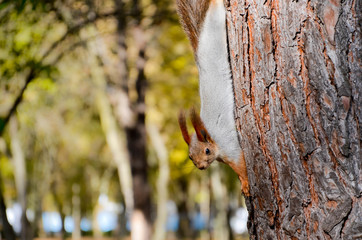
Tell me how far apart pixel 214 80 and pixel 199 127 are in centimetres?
28

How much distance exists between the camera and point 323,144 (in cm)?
167

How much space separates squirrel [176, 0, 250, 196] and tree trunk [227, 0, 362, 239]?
0.27 ft

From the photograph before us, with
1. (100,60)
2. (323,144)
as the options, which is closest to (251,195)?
(323,144)

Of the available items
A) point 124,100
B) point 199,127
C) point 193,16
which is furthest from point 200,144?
point 124,100

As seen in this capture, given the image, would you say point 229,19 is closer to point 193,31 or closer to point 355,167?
point 193,31

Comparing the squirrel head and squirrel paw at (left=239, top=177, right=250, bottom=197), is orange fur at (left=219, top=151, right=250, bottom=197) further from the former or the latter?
the squirrel head

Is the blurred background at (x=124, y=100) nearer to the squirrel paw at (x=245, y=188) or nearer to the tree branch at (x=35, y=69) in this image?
the tree branch at (x=35, y=69)

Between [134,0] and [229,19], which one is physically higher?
[134,0]

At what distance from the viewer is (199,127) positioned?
7.28 ft

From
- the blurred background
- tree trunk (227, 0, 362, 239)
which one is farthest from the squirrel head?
the blurred background

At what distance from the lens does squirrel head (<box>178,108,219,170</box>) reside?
2.21 meters

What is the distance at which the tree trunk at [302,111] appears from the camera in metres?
1.64

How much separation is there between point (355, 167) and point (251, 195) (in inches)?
18.4

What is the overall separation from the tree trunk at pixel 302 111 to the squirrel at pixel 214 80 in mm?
81
